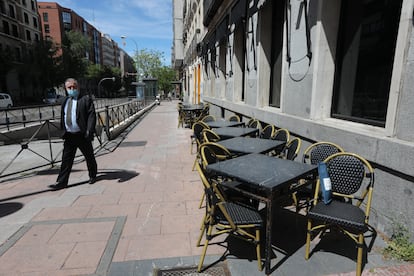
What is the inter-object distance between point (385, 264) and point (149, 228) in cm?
255

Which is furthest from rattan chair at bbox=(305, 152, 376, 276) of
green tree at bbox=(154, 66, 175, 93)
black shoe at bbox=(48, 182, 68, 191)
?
green tree at bbox=(154, 66, 175, 93)

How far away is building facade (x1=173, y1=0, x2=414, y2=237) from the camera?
2521mm

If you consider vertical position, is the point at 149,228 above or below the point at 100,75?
below

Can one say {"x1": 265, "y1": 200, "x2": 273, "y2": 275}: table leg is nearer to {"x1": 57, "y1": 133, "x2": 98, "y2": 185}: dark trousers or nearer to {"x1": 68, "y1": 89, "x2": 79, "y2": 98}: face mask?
{"x1": 57, "y1": 133, "x2": 98, "y2": 185}: dark trousers

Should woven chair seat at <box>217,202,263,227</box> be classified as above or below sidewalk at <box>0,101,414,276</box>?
above

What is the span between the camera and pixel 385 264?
95.5 inches

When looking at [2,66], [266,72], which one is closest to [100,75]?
[2,66]

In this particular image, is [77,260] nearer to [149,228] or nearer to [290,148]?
[149,228]

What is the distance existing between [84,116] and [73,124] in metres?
0.22

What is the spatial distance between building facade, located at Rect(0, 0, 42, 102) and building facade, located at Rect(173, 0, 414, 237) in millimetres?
37188

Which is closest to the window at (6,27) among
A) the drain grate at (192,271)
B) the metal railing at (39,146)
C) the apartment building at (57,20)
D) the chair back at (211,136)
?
the apartment building at (57,20)

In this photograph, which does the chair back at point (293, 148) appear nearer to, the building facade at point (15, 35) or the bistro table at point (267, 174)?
the bistro table at point (267, 174)

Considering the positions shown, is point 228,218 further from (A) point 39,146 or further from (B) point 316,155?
(A) point 39,146

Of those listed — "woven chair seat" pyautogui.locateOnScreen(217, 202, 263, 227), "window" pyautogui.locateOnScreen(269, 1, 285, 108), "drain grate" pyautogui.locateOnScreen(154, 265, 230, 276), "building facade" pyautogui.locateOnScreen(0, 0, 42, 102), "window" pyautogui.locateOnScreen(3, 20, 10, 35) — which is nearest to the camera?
"woven chair seat" pyautogui.locateOnScreen(217, 202, 263, 227)
